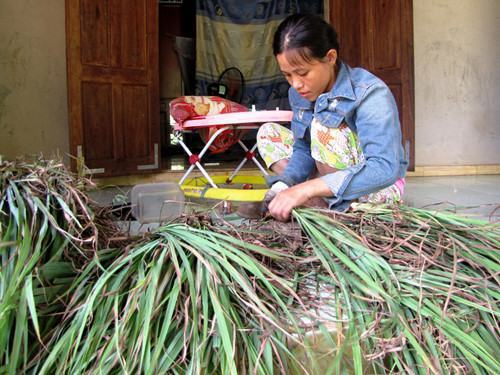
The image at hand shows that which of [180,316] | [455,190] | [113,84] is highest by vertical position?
→ [113,84]

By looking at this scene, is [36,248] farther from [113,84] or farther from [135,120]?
[135,120]

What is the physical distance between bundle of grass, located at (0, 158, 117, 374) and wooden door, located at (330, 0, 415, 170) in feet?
14.7

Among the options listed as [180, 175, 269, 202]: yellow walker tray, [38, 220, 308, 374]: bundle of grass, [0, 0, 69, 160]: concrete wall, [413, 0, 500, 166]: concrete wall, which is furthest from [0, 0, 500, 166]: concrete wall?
[38, 220, 308, 374]: bundle of grass

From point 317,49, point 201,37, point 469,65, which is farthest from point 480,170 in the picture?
point 317,49

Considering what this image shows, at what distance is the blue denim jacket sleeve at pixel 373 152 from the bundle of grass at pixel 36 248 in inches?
21.6

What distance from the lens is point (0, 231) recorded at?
0.57 metres

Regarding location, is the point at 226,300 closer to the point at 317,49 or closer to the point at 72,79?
the point at 317,49

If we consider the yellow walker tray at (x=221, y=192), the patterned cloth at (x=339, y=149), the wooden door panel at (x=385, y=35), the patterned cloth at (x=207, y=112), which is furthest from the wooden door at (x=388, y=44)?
the patterned cloth at (x=339, y=149)

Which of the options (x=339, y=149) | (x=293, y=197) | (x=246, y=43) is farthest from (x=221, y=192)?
(x=246, y=43)

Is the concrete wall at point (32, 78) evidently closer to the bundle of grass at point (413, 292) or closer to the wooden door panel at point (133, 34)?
the wooden door panel at point (133, 34)

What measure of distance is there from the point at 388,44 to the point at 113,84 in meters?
2.72

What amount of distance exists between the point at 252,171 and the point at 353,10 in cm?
205

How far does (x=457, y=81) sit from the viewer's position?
218 inches

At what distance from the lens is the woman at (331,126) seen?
3.51 feet
